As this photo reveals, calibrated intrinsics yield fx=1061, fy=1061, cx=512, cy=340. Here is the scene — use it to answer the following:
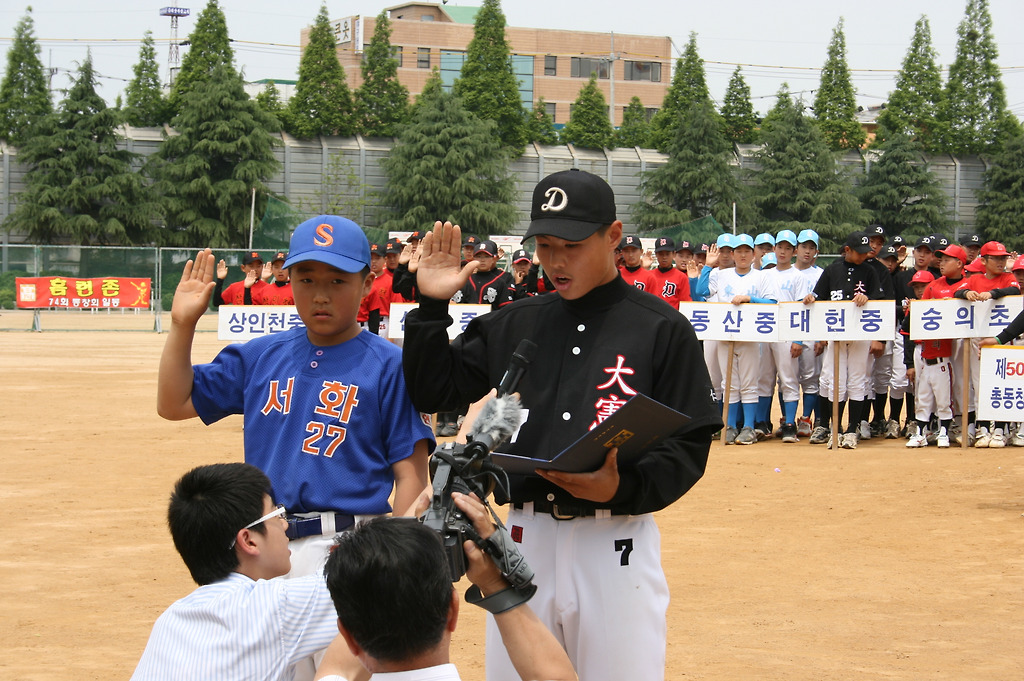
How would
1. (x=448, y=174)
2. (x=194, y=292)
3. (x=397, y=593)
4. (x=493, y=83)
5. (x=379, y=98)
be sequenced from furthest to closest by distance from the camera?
(x=493, y=83), (x=379, y=98), (x=448, y=174), (x=194, y=292), (x=397, y=593)

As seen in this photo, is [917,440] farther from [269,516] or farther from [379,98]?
[379,98]

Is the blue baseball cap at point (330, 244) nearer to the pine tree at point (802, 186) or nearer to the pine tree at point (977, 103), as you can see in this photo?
the pine tree at point (802, 186)

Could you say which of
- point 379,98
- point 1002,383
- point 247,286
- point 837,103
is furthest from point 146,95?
point 1002,383

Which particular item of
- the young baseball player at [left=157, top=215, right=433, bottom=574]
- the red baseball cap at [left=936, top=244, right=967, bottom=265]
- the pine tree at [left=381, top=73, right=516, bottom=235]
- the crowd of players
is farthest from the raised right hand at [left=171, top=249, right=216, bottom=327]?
the pine tree at [left=381, top=73, right=516, bottom=235]

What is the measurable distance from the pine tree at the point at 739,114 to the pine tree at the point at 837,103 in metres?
3.73

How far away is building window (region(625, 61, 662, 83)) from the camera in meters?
83.8

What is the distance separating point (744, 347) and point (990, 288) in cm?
290

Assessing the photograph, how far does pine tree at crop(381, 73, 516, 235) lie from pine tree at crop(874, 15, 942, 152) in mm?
22467

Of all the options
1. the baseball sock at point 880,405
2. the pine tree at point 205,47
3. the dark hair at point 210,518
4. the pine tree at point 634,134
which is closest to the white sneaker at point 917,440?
the baseball sock at point 880,405

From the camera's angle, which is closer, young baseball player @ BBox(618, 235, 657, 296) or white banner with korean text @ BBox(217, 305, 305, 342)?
young baseball player @ BBox(618, 235, 657, 296)

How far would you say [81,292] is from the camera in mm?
31562

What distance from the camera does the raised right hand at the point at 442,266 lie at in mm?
3314


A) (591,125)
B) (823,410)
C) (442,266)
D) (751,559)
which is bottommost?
(751,559)

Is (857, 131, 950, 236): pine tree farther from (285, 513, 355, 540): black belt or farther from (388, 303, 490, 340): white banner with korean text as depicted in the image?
(285, 513, 355, 540): black belt
